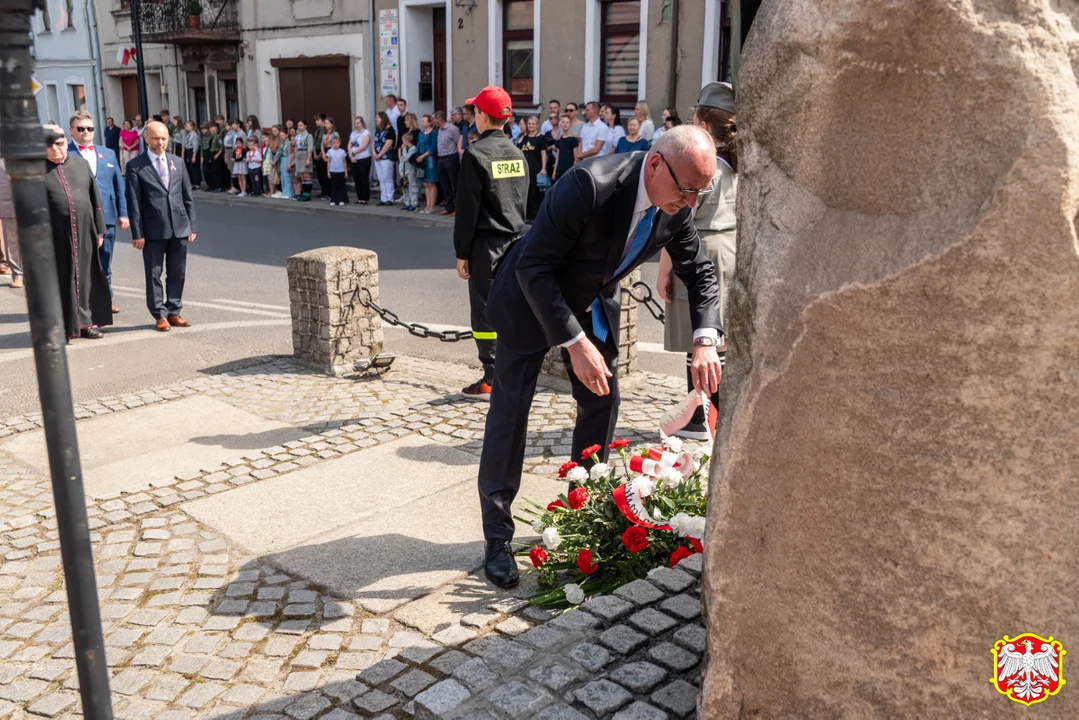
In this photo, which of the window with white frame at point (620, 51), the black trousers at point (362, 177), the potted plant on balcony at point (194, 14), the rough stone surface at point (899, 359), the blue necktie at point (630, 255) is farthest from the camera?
the potted plant on balcony at point (194, 14)

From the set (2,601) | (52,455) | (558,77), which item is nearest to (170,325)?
(2,601)

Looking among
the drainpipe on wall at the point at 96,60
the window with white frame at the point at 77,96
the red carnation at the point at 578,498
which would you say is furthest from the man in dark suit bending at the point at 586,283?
the window with white frame at the point at 77,96

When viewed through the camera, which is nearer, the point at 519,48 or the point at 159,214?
the point at 159,214

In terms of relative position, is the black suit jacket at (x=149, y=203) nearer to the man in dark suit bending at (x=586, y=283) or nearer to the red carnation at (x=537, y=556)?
the man in dark suit bending at (x=586, y=283)

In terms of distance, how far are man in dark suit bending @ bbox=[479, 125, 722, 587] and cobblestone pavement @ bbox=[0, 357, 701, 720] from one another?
0.61 meters

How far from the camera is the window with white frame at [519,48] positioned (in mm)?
20656

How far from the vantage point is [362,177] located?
2059 centimetres

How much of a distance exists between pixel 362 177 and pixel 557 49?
4499 millimetres

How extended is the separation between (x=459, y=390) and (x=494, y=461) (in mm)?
3044

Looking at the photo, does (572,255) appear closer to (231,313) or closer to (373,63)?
(231,313)

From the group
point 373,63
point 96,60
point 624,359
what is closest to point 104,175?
point 624,359

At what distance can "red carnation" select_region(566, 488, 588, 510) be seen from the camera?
13.5ft

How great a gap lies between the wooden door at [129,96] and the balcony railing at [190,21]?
139 inches

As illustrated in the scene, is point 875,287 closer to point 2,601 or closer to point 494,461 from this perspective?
point 494,461
